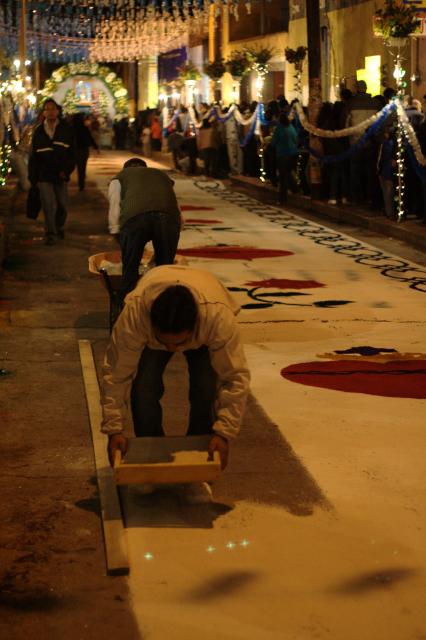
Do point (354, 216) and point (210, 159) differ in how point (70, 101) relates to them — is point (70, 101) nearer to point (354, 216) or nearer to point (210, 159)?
point (210, 159)

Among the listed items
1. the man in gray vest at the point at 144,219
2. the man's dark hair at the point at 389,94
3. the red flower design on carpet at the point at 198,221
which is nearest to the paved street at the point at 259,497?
the man in gray vest at the point at 144,219

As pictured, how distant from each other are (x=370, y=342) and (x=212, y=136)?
2349cm

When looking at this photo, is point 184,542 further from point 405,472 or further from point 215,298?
point 405,472

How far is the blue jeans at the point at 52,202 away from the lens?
1684 cm

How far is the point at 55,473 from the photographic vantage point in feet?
22.4

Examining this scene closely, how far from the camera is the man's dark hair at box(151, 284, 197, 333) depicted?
5402 mm

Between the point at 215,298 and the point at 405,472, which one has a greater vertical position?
the point at 215,298

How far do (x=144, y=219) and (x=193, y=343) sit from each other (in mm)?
4218

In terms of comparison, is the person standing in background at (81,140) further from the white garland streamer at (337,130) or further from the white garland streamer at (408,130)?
the white garland streamer at (408,130)

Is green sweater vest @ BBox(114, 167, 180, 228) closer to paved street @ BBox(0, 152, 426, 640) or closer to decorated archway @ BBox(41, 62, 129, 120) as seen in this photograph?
paved street @ BBox(0, 152, 426, 640)

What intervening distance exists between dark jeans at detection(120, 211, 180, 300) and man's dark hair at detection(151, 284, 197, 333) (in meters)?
4.41

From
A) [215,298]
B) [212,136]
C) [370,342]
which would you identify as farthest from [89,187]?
[215,298]

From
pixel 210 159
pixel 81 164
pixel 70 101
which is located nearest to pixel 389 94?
pixel 81 164

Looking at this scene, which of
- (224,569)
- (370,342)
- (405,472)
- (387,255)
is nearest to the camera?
(224,569)
